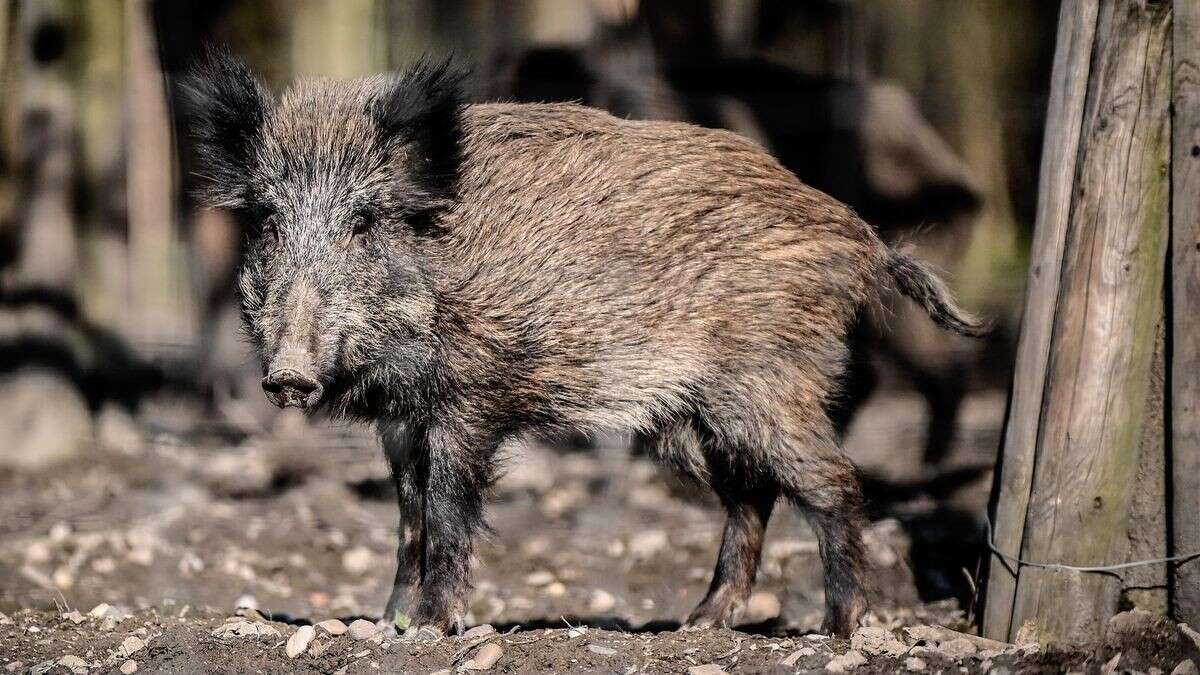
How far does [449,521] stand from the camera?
3.93 m

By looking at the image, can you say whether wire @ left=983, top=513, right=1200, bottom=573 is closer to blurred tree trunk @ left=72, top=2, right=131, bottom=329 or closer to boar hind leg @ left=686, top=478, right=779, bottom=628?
boar hind leg @ left=686, top=478, right=779, bottom=628

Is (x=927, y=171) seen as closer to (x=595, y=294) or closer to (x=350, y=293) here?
(x=595, y=294)

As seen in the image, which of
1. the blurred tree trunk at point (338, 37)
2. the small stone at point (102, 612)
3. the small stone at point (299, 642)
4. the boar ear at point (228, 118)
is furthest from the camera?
the blurred tree trunk at point (338, 37)

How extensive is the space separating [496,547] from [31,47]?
10.6ft

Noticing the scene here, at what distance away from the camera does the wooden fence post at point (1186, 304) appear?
138 inches

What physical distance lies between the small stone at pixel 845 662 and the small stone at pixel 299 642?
1412 mm

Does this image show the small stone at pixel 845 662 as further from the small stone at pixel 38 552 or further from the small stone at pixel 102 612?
the small stone at pixel 38 552

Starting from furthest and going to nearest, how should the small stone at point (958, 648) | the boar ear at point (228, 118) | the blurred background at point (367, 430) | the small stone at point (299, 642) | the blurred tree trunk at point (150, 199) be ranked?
the blurred tree trunk at point (150, 199) < the blurred background at point (367, 430) < the boar ear at point (228, 118) < the small stone at point (299, 642) < the small stone at point (958, 648)

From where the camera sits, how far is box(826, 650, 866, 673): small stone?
3.35 metres

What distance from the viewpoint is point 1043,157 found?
3742 millimetres

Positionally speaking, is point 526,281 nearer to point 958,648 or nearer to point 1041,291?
point 1041,291

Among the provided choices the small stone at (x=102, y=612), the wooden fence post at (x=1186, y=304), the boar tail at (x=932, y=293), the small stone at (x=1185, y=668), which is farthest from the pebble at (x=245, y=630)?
the wooden fence post at (x=1186, y=304)

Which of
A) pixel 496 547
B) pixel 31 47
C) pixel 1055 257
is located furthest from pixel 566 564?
pixel 31 47

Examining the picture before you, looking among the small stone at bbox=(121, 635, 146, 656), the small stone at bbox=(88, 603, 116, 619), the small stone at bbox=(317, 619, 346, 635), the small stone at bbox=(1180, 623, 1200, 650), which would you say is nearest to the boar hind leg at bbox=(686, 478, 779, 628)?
the small stone at bbox=(317, 619, 346, 635)
